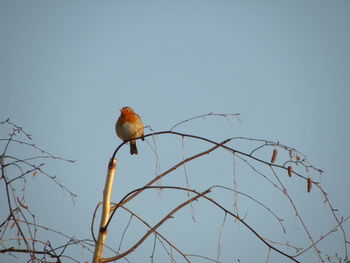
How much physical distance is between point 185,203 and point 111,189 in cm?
47

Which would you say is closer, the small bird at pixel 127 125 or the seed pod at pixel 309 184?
the seed pod at pixel 309 184

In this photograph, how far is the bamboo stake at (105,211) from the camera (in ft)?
6.66

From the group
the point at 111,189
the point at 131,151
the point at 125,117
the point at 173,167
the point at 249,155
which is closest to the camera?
the point at 249,155

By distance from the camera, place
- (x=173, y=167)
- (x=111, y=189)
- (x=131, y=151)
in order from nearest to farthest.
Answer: (x=173, y=167) → (x=111, y=189) → (x=131, y=151)

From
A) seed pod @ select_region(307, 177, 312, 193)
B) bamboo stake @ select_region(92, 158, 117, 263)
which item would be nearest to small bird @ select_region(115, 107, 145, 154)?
bamboo stake @ select_region(92, 158, 117, 263)

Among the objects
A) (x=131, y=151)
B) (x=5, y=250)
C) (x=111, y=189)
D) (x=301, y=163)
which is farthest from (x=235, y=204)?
(x=131, y=151)

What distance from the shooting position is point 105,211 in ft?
7.02

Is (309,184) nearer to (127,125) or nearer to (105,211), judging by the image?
(105,211)

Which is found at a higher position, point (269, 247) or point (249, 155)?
point (249, 155)

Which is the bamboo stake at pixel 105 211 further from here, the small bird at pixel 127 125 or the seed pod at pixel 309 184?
the small bird at pixel 127 125

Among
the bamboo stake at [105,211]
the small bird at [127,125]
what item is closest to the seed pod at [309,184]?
the bamboo stake at [105,211]

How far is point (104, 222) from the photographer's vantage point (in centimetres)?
212

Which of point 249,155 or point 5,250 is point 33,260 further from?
point 249,155

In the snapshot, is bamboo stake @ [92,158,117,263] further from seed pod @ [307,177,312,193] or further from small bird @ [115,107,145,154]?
small bird @ [115,107,145,154]
